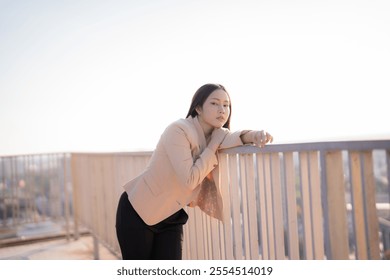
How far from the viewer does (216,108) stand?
163 centimetres

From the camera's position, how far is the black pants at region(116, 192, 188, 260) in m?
1.73

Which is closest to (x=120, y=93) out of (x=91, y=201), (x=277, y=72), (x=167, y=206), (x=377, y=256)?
(x=91, y=201)

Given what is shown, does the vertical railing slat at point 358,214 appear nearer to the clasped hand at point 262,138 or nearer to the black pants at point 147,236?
the clasped hand at point 262,138

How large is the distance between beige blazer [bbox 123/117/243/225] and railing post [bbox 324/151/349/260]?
0.47 m

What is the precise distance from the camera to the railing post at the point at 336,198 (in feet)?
3.68

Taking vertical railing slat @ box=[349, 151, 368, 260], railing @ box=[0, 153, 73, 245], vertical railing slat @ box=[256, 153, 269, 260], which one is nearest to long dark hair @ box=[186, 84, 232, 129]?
vertical railing slat @ box=[256, 153, 269, 260]

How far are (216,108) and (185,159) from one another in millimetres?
292

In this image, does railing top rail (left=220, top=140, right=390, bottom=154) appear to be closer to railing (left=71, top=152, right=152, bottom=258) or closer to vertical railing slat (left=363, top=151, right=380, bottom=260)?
vertical railing slat (left=363, top=151, right=380, bottom=260)

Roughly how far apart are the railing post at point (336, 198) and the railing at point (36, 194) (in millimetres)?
3955

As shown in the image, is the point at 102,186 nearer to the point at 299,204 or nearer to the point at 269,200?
the point at 269,200

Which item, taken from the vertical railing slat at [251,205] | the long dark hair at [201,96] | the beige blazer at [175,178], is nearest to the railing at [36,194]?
the beige blazer at [175,178]

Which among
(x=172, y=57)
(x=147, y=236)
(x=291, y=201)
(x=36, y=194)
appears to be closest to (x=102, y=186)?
(x=172, y=57)

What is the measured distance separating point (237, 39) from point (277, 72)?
4.75ft

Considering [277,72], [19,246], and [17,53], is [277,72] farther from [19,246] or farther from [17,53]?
[19,246]
